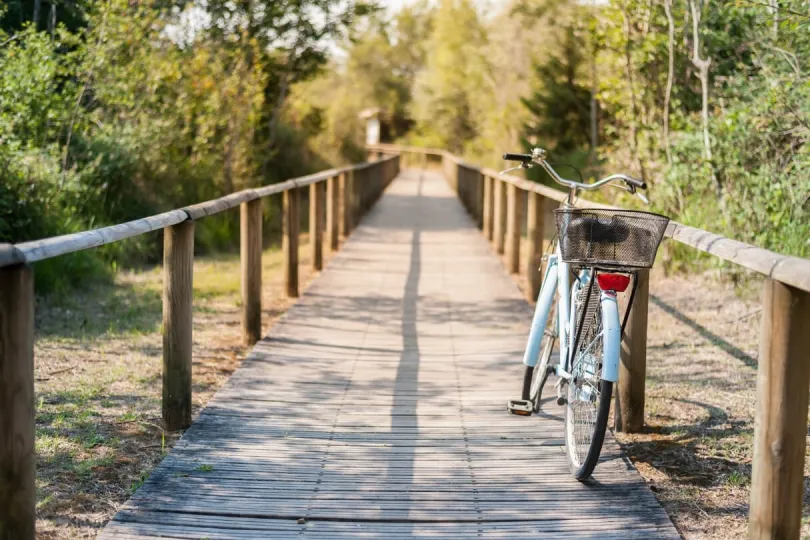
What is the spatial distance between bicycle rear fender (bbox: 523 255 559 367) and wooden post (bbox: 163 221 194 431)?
63.6 inches

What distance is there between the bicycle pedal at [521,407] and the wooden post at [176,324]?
156 centimetres

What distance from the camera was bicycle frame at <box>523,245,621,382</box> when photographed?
11.8 feet

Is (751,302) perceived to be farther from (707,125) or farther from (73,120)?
(73,120)

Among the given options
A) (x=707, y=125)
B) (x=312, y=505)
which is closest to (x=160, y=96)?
(x=707, y=125)

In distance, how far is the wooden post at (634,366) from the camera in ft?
14.8

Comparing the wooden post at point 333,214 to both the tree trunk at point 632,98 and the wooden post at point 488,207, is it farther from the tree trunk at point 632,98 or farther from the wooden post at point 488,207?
the tree trunk at point 632,98

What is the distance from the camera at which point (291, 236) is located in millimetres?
8320

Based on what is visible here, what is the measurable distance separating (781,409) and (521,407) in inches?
77.7

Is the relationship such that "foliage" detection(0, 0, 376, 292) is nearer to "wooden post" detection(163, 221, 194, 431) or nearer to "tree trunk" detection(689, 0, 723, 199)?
"wooden post" detection(163, 221, 194, 431)

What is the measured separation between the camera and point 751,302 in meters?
7.98

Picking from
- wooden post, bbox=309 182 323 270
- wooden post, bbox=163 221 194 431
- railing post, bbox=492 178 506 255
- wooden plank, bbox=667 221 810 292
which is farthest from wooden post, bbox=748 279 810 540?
railing post, bbox=492 178 506 255

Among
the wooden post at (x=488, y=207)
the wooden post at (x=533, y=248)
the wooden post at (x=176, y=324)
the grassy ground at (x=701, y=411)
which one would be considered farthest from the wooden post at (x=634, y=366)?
the wooden post at (x=488, y=207)

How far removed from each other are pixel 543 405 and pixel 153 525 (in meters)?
2.31

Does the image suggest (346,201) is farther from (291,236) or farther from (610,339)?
(610,339)
